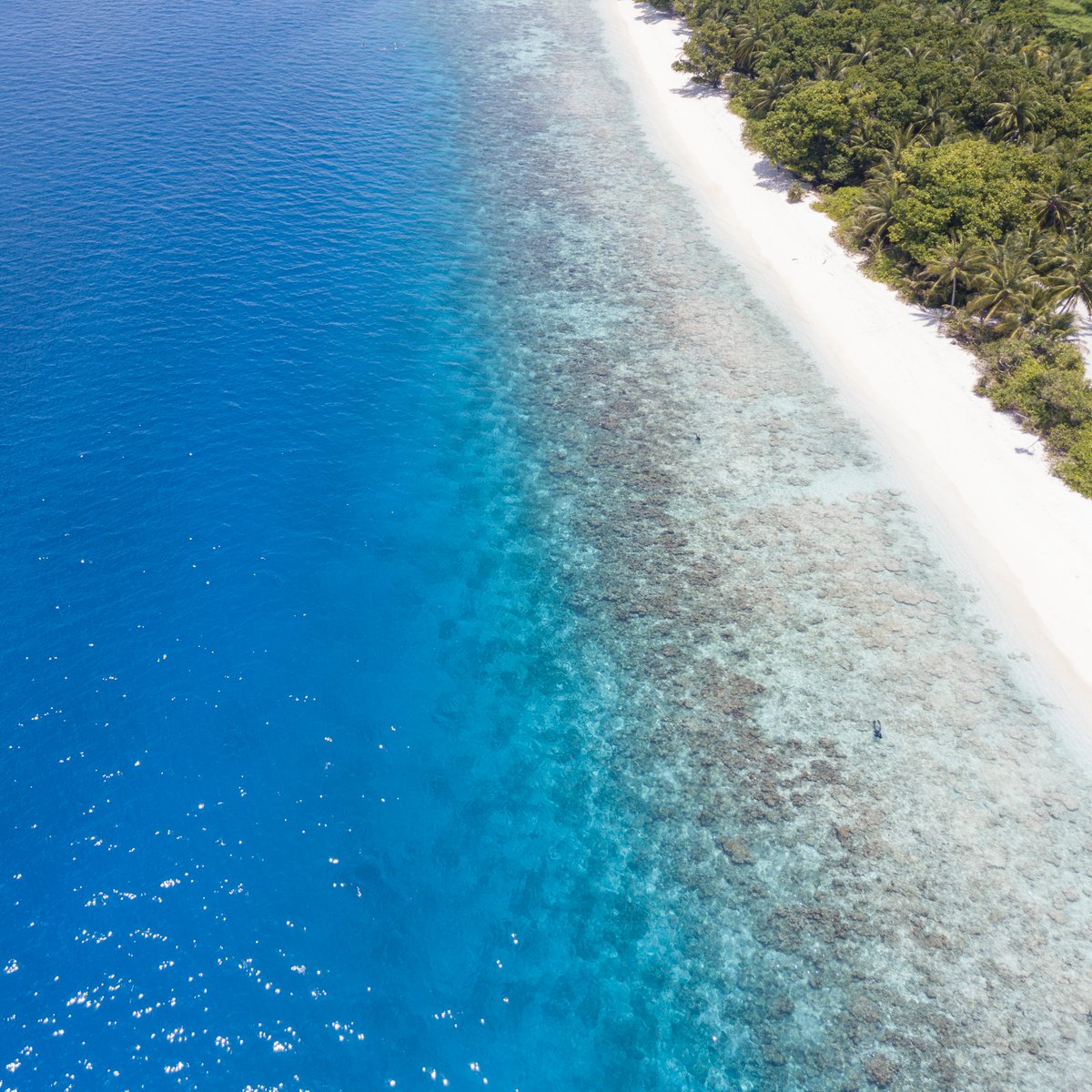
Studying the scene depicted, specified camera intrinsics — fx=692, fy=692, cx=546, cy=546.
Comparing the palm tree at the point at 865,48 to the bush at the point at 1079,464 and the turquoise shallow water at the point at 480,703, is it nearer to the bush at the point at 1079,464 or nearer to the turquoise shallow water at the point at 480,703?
the turquoise shallow water at the point at 480,703

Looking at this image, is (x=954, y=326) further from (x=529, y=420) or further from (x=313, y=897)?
(x=313, y=897)

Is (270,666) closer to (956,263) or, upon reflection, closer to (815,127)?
(956,263)

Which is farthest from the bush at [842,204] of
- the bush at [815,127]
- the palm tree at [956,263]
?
the palm tree at [956,263]

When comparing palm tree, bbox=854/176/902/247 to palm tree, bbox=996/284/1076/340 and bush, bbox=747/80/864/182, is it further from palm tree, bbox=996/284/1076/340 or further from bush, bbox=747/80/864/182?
palm tree, bbox=996/284/1076/340

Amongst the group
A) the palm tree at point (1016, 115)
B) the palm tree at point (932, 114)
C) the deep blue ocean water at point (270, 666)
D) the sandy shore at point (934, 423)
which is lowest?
the deep blue ocean water at point (270, 666)

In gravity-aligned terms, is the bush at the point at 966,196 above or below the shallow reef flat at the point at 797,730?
above

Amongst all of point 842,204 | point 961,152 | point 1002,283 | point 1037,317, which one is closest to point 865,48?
point 842,204
